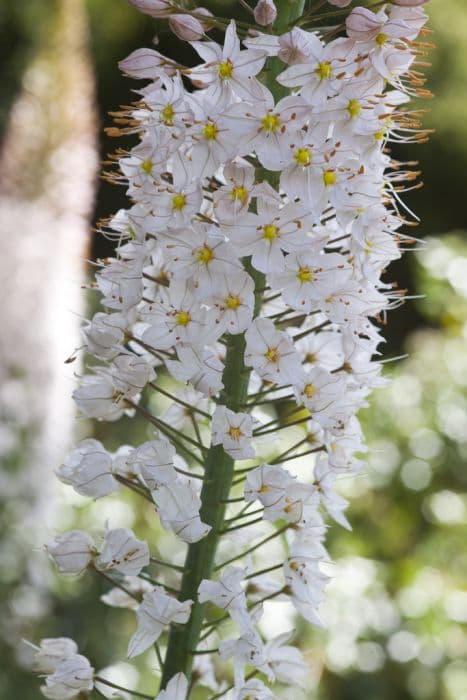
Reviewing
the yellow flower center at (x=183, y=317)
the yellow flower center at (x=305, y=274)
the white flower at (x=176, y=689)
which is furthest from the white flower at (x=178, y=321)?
the white flower at (x=176, y=689)

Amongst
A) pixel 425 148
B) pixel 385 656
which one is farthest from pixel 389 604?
pixel 425 148

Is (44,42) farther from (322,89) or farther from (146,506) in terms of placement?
(322,89)

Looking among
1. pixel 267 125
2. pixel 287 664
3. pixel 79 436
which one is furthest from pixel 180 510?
pixel 79 436

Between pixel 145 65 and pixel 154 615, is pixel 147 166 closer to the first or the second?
pixel 145 65

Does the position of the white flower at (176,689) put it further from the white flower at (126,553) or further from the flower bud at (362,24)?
the flower bud at (362,24)

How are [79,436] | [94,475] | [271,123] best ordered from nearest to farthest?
[271,123]
[94,475]
[79,436]

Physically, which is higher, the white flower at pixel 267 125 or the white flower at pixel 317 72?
the white flower at pixel 317 72
